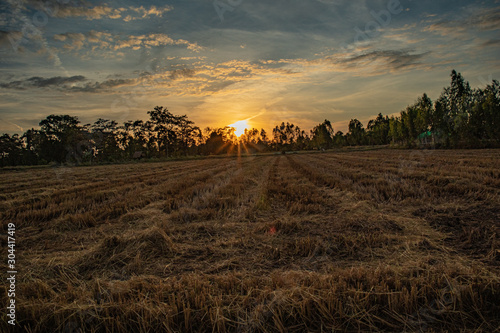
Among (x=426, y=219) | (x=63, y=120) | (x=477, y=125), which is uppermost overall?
(x=63, y=120)

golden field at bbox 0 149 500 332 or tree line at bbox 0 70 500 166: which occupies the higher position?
tree line at bbox 0 70 500 166

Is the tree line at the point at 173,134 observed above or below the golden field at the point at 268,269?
above

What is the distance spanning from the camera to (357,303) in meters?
2.01

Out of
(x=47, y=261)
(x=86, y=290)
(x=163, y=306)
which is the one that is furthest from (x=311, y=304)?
(x=47, y=261)

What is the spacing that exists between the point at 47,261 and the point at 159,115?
2617 inches

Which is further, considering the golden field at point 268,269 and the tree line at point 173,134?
the tree line at point 173,134

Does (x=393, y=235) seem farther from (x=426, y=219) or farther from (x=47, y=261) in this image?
(x=47, y=261)

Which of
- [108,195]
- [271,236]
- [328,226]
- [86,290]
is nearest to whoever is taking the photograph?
[86,290]

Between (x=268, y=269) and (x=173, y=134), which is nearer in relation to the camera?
(x=268, y=269)

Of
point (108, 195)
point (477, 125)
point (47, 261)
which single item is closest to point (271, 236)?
point (47, 261)

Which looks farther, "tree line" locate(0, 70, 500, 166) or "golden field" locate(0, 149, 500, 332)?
"tree line" locate(0, 70, 500, 166)

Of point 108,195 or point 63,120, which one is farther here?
point 63,120

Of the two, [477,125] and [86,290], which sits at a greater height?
[477,125]

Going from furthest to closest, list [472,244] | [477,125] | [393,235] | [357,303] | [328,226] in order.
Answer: [477,125] → [328,226] → [393,235] → [472,244] → [357,303]
